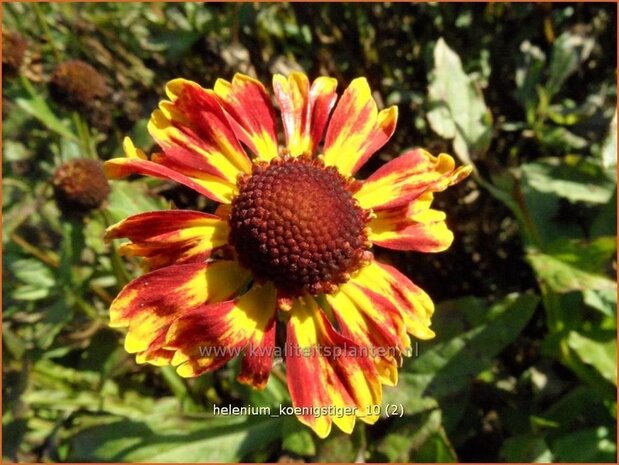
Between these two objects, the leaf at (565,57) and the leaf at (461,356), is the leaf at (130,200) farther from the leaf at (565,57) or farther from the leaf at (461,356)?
the leaf at (565,57)

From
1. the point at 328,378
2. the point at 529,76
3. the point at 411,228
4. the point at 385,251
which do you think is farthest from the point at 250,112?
the point at 529,76

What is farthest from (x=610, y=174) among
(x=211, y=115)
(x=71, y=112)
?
(x=71, y=112)

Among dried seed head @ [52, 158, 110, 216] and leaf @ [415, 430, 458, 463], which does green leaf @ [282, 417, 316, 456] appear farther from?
dried seed head @ [52, 158, 110, 216]

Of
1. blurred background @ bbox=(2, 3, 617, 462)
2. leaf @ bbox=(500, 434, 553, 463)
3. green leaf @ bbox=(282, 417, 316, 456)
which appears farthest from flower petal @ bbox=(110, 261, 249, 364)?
leaf @ bbox=(500, 434, 553, 463)

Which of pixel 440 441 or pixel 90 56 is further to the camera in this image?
pixel 90 56

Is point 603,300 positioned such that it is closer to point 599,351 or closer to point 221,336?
point 599,351

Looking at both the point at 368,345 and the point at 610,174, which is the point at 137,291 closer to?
the point at 368,345
